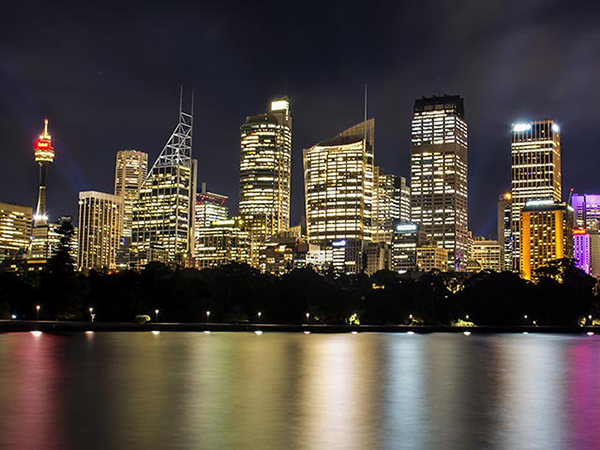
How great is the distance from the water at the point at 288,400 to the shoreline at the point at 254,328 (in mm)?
33072

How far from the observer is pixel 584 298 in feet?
528

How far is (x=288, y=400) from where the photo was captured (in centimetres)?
3944

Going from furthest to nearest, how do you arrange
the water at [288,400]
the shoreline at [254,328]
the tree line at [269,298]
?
the tree line at [269,298], the shoreline at [254,328], the water at [288,400]

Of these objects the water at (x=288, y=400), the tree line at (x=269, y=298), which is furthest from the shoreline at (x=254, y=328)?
the water at (x=288, y=400)

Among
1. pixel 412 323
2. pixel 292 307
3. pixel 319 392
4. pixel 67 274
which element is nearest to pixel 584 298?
pixel 412 323

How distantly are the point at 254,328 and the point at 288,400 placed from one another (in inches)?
3262

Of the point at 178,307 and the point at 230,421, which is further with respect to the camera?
the point at 178,307

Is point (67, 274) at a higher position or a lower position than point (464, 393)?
higher

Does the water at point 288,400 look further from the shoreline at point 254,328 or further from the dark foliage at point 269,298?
the dark foliage at point 269,298

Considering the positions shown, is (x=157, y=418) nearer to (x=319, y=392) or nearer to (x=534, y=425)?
(x=319, y=392)

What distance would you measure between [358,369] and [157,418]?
26138mm

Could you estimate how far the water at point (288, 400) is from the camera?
2917 centimetres

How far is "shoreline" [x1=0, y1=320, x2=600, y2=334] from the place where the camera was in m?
105

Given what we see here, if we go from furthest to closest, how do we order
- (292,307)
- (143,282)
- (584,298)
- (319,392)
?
(584,298) < (292,307) < (143,282) < (319,392)
